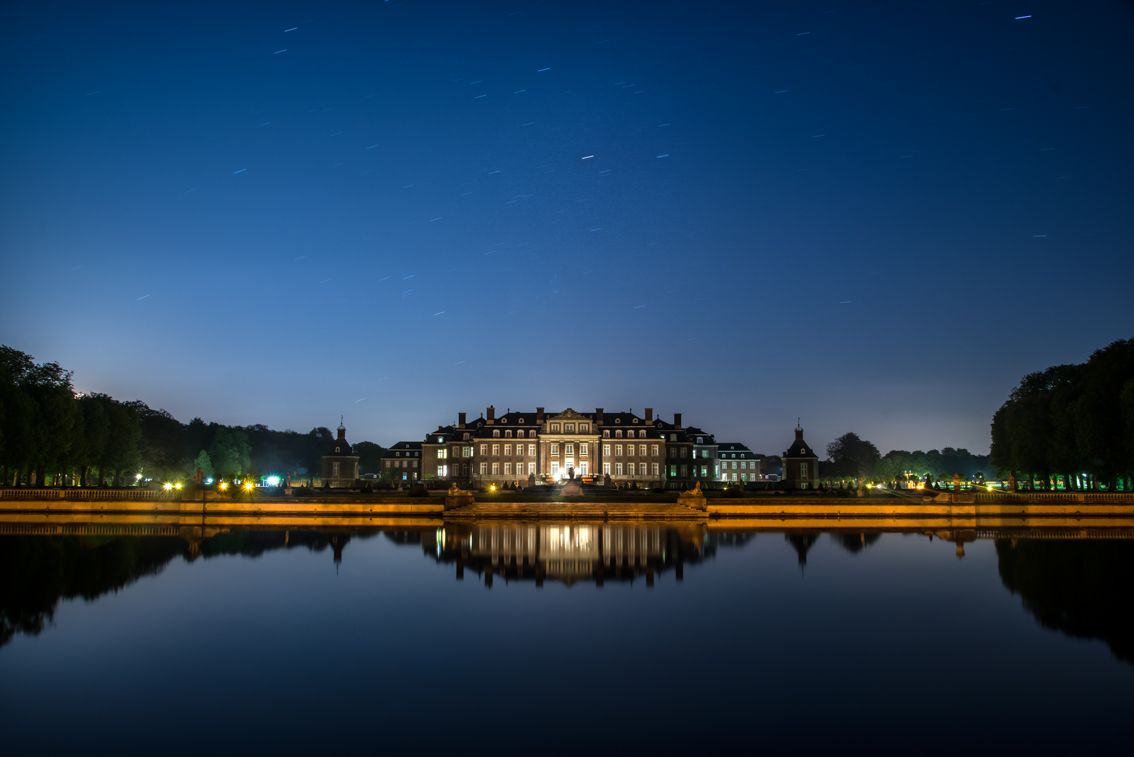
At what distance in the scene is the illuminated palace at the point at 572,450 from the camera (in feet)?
230

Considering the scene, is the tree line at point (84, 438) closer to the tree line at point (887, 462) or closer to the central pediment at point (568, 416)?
the central pediment at point (568, 416)

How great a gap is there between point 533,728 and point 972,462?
378 ft

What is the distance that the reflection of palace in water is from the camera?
18.0 meters

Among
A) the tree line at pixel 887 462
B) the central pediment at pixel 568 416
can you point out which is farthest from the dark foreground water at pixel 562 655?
the tree line at pixel 887 462

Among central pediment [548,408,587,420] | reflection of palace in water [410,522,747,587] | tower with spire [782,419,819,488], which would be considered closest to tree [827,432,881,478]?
tower with spire [782,419,819,488]

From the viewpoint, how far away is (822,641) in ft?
38.8

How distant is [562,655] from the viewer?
10.8 metres

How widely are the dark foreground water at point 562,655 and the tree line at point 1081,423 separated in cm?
1750

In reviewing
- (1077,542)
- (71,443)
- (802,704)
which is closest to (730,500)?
(1077,542)

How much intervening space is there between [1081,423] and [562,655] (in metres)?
34.7

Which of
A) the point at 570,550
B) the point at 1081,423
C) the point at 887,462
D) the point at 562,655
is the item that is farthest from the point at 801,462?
the point at 562,655

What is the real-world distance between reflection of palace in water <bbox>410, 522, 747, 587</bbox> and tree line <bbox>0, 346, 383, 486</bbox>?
22.1 meters

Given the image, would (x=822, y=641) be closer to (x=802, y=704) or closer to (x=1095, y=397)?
(x=802, y=704)

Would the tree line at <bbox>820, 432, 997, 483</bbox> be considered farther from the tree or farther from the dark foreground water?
the dark foreground water
